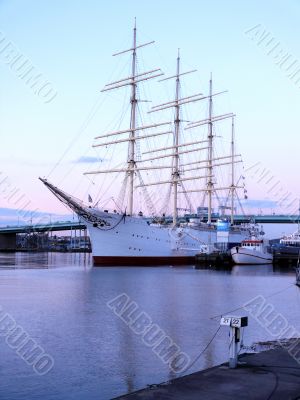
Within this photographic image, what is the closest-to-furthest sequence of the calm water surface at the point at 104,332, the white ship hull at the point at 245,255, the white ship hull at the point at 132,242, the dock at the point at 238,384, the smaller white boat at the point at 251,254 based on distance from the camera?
the dock at the point at 238,384 < the calm water surface at the point at 104,332 < the white ship hull at the point at 132,242 < the white ship hull at the point at 245,255 < the smaller white boat at the point at 251,254

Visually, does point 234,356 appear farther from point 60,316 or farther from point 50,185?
point 50,185

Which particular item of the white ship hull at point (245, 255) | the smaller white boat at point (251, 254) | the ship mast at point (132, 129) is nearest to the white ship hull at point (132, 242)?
the ship mast at point (132, 129)

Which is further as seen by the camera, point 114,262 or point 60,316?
point 114,262

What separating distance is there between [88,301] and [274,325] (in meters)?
13.9

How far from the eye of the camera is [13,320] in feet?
85.1

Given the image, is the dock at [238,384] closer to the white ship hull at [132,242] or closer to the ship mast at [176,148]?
the white ship hull at [132,242]

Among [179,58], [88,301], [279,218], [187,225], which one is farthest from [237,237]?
[88,301]

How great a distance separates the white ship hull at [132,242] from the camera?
7875cm

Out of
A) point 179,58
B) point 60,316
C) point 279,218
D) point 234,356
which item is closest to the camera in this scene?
point 234,356

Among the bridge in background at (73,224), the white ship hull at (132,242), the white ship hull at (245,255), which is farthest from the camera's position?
the bridge in background at (73,224)

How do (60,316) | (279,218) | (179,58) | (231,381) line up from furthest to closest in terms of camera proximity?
(279,218) < (179,58) < (60,316) < (231,381)

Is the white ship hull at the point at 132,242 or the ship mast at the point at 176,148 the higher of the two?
the ship mast at the point at 176,148

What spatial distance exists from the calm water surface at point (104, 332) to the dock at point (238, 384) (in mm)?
2781

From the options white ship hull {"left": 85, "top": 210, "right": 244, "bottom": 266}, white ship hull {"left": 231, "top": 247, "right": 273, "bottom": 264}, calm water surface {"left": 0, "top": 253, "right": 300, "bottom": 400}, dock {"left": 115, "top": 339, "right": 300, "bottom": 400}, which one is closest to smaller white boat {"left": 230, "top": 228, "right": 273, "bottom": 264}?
white ship hull {"left": 231, "top": 247, "right": 273, "bottom": 264}
